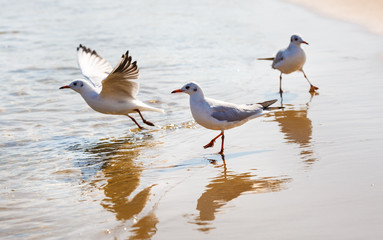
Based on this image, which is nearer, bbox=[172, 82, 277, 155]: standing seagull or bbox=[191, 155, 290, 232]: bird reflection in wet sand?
bbox=[191, 155, 290, 232]: bird reflection in wet sand

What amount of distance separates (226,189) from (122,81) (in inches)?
119

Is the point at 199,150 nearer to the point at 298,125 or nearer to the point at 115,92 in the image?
the point at 298,125

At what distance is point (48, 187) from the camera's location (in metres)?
5.14

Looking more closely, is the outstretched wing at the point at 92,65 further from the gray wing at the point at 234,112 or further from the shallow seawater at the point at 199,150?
the gray wing at the point at 234,112

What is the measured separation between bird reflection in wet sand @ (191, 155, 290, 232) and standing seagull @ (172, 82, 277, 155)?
83 cm

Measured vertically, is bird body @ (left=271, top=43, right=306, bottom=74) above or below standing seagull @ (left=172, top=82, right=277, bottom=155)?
above

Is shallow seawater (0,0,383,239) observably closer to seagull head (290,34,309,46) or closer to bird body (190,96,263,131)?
Result: bird body (190,96,263,131)

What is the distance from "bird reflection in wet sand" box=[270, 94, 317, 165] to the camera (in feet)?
18.0

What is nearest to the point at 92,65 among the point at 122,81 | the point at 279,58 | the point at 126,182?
the point at 122,81

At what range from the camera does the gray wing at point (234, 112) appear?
594 centimetres

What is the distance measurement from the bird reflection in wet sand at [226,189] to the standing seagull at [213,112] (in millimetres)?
832

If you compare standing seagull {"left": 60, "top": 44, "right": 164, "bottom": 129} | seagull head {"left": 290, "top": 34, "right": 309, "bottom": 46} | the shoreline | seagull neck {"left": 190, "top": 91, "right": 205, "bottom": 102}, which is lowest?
standing seagull {"left": 60, "top": 44, "right": 164, "bottom": 129}

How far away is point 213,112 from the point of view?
233 inches

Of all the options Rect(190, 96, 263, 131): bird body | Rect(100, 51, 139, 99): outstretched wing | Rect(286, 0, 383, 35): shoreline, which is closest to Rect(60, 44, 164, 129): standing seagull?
Rect(100, 51, 139, 99): outstretched wing
